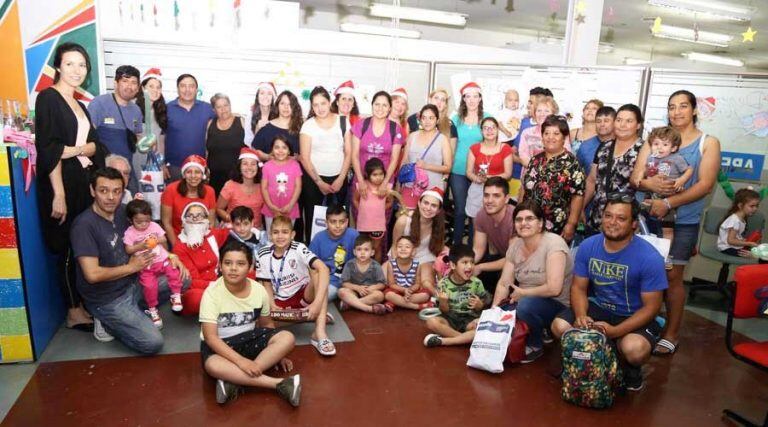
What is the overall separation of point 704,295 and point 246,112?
190 inches

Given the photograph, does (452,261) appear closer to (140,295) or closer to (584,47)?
(140,295)

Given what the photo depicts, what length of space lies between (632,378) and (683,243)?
997 mm

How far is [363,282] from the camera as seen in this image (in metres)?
4.29

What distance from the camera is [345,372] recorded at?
128 inches

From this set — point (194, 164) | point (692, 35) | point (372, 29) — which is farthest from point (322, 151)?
point (692, 35)

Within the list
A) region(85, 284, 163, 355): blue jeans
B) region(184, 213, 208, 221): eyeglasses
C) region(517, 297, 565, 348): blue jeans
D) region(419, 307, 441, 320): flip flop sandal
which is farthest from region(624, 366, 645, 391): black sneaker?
region(184, 213, 208, 221): eyeglasses

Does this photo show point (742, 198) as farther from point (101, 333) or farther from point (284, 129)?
point (101, 333)

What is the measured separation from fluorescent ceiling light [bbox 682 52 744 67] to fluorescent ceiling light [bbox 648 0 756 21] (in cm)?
565

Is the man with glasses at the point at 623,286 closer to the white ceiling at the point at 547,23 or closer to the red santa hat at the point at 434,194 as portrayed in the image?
the red santa hat at the point at 434,194

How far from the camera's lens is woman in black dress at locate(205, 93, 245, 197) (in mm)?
4699

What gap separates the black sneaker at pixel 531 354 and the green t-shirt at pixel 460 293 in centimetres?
45

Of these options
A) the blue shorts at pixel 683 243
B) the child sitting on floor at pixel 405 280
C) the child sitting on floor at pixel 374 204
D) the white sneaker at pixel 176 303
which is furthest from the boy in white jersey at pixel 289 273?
the blue shorts at pixel 683 243

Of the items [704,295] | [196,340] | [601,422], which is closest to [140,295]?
[196,340]

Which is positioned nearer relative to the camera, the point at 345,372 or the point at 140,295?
the point at 345,372
